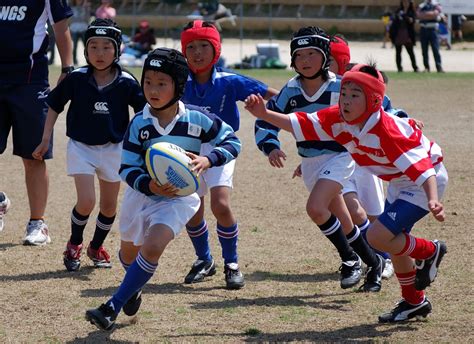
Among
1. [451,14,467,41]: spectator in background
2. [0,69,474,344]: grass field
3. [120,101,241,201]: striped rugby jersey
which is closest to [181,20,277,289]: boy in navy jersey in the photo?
[0,69,474,344]: grass field

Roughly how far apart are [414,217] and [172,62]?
169 centimetres

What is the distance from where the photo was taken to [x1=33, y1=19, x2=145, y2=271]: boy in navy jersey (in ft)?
24.8

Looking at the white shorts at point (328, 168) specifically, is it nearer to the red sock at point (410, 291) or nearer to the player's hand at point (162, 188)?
the red sock at point (410, 291)

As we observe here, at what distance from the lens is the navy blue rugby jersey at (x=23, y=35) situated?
8.48m

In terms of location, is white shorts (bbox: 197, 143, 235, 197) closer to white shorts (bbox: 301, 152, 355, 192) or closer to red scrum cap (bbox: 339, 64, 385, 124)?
white shorts (bbox: 301, 152, 355, 192)

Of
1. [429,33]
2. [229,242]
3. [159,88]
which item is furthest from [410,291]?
[429,33]

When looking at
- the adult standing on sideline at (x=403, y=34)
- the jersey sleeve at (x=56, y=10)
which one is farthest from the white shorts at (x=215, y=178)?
the adult standing on sideline at (x=403, y=34)

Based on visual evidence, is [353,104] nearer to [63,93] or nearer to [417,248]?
[417,248]

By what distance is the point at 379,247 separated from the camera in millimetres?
6133

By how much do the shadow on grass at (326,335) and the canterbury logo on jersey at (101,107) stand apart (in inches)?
87.7

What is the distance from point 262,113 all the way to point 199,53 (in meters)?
1.32

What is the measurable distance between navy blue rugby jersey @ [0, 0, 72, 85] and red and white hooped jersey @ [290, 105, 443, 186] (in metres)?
2.96

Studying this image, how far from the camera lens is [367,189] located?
783 cm

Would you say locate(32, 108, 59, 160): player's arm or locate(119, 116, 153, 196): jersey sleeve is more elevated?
locate(119, 116, 153, 196): jersey sleeve
